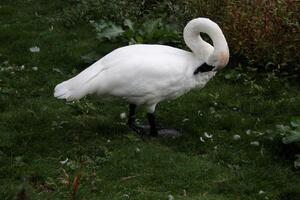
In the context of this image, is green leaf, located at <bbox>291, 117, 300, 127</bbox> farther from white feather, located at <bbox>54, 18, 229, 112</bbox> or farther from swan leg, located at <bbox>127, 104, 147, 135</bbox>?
swan leg, located at <bbox>127, 104, 147, 135</bbox>

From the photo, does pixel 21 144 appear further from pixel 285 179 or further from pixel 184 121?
pixel 285 179

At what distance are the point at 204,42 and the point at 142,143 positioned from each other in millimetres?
1245

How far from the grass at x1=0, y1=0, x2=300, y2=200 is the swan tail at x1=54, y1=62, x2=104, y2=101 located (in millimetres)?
346

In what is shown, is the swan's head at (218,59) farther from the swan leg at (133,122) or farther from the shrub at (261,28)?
the shrub at (261,28)

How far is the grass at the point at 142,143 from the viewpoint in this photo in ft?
18.4

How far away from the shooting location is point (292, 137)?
20.0ft

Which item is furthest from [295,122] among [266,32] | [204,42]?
[266,32]

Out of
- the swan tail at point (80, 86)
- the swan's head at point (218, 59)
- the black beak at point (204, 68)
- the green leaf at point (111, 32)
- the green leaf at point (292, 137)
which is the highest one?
the swan's head at point (218, 59)

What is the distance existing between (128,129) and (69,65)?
2.47m

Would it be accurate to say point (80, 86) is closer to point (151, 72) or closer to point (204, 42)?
point (151, 72)

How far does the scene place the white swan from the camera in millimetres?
6180

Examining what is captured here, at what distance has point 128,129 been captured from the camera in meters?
6.89

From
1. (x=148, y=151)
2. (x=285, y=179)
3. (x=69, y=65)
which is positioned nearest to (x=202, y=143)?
(x=148, y=151)

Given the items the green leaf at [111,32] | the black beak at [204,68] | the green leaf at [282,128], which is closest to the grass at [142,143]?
the green leaf at [282,128]
